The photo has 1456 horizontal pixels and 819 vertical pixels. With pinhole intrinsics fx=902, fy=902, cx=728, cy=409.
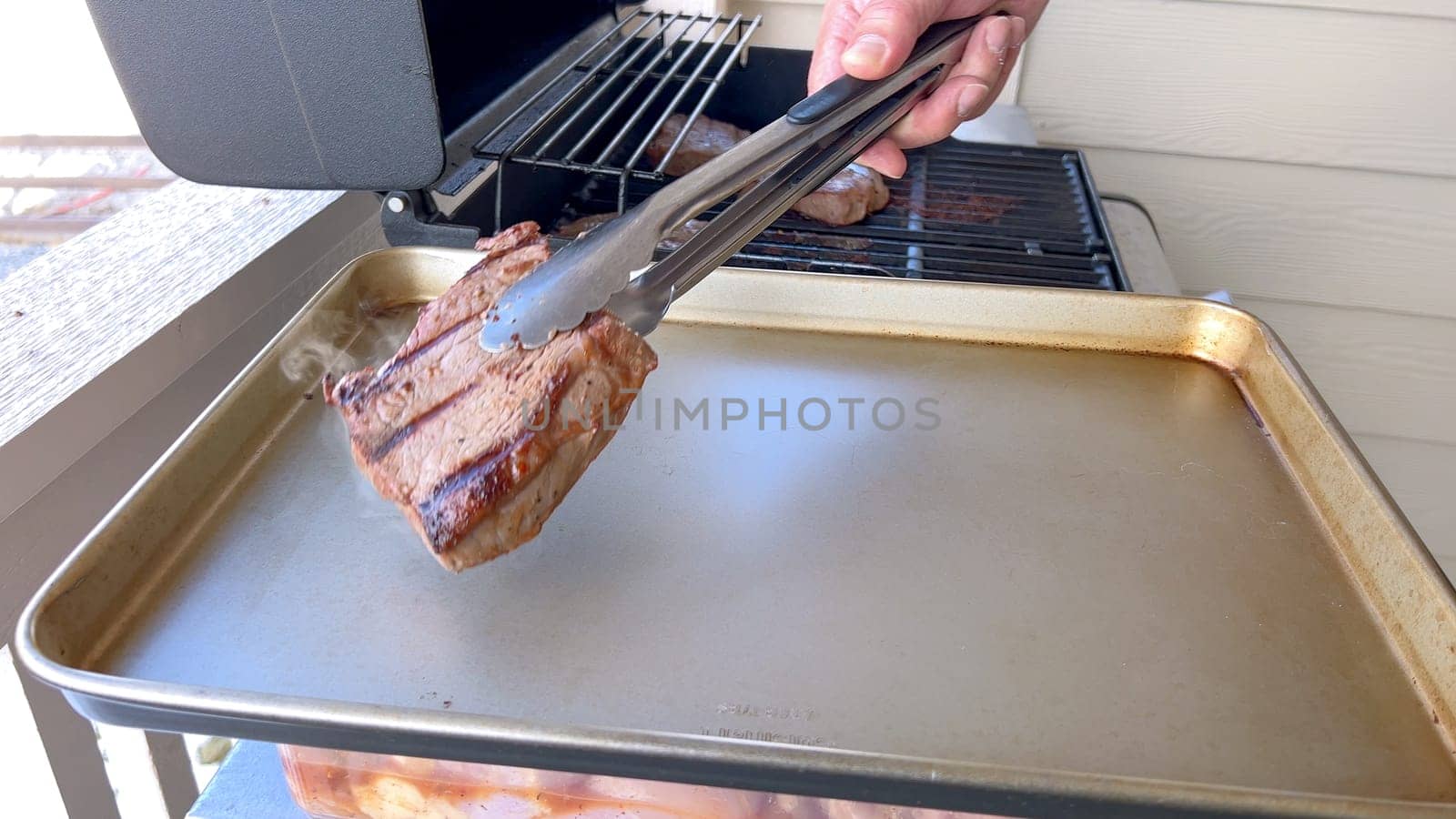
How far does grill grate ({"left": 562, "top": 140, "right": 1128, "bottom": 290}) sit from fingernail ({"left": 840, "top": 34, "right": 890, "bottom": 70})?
0.96 ft

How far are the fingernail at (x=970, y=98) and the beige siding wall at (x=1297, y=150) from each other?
0.88 meters

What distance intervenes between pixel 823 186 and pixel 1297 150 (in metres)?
1.28

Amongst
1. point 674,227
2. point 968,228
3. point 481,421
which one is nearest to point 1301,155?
point 968,228

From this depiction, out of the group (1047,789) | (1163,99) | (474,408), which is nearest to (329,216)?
(474,408)

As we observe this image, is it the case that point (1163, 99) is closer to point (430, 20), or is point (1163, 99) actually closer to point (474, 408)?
point (430, 20)

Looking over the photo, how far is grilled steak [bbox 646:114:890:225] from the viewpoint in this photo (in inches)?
51.7

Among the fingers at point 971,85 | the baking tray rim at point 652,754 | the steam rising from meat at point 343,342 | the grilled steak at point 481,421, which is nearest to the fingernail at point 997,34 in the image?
the fingers at point 971,85

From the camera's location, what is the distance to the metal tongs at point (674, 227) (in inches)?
28.3

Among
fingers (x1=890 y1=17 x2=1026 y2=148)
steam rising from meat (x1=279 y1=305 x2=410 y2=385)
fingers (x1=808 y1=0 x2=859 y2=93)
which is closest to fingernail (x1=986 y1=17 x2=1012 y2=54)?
fingers (x1=890 y1=17 x2=1026 y2=148)

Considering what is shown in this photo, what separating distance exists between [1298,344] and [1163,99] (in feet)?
2.28

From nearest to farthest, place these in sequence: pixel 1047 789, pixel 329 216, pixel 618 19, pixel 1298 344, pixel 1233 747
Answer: pixel 1047 789 < pixel 1233 747 < pixel 329 216 < pixel 618 19 < pixel 1298 344

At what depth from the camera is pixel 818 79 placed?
124cm

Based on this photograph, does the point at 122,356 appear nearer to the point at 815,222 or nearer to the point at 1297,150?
the point at 815,222

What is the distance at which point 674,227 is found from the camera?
73 cm
